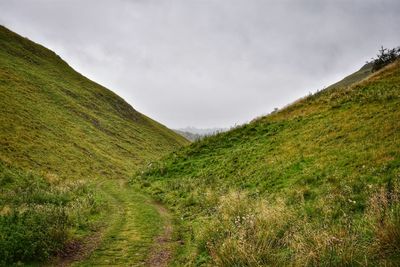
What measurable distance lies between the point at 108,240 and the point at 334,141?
49.6ft

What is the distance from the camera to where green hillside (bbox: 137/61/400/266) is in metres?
8.29

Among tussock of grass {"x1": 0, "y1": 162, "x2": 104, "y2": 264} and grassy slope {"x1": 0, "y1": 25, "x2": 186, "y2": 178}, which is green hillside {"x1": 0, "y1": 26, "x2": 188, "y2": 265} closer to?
tussock of grass {"x1": 0, "y1": 162, "x2": 104, "y2": 264}

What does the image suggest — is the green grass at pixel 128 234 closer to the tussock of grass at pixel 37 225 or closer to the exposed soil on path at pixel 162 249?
the exposed soil on path at pixel 162 249

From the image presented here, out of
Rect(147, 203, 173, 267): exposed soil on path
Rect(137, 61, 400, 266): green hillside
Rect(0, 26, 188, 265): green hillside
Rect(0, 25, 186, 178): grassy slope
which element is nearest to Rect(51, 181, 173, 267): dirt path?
Rect(147, 203, 173, 267): exposed soil on path

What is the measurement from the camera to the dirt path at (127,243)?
446 inches

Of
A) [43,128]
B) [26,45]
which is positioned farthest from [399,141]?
[26,45]

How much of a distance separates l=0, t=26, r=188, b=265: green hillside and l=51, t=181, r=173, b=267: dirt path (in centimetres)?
65

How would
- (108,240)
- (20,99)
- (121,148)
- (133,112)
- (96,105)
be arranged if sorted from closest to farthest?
(108,240), (20,99), (121,148), (96,105), (133,112)

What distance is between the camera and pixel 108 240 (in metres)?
13.6

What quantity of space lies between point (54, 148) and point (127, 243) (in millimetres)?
30795

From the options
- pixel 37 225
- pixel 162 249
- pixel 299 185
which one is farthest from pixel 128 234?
pixel 299 185

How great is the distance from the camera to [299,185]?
1689cm

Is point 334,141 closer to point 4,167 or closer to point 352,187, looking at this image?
point 352,187

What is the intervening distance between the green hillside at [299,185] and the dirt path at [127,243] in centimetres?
84
